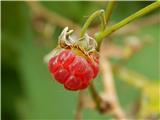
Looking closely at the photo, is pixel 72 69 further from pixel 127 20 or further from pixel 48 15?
pixel 48 15

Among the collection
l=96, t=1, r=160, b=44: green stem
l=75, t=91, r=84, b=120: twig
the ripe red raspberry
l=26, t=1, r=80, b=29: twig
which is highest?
l=26, t=1, r=80, b=29: twig

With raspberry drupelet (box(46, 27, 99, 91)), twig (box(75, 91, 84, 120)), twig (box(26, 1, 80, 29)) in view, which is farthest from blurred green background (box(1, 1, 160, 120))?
raspberry drupelet (box(46, 27, 99, 91))

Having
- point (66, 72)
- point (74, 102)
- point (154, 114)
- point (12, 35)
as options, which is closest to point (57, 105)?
point (74, 102)

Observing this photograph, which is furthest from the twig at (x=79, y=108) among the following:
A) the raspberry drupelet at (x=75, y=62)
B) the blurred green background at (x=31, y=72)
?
the blurred green background at (x=31, y=72)

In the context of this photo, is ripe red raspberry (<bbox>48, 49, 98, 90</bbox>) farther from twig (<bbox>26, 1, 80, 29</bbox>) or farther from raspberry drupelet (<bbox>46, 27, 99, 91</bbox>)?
twig (<bbox>26, 1, 80, 29</bbox>)

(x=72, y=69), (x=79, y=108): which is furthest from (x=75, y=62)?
(x=79, y=108)

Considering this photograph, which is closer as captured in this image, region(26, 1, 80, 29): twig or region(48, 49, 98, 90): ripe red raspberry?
region(48, 49, 98, 90): ripe red raspberry

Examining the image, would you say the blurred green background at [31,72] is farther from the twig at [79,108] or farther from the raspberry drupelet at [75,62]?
the raspberry drupelet at [75,62]

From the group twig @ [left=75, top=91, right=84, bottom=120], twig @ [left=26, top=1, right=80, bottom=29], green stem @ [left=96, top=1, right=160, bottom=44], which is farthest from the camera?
twig @ [left=26, top=1, right=80, bottom=29]
